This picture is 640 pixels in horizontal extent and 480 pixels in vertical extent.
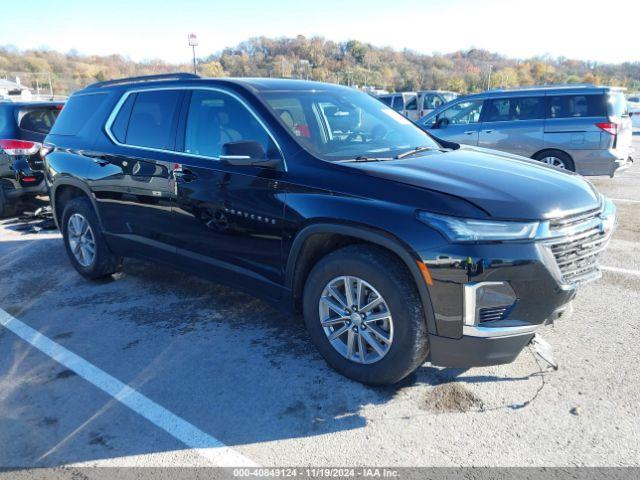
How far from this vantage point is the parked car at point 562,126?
29.0ft

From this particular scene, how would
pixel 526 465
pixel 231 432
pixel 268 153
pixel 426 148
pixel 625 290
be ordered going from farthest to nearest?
pixel 625 290
pixel 426 148
pixel 268 153
pixel 231 432
pixel 526 465

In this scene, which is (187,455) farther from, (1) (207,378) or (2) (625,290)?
(2) (625,290)

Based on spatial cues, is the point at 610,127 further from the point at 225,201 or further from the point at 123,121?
the point at 123,121

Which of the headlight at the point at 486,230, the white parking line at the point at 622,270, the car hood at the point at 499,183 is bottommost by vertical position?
the white parking line at the point at 622,270

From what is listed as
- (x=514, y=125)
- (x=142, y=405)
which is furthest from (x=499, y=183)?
(x=514, y=125)

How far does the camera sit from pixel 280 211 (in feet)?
11.0

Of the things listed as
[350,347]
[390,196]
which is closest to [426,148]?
[390,196]

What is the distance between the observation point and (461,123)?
10.3 metres

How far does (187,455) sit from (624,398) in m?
2.47

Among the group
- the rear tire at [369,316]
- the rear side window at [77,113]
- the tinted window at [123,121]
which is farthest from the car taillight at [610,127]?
the rear side window at [77,113]

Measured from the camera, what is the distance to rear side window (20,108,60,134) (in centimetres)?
786

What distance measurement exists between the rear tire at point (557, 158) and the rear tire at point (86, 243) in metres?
7.48

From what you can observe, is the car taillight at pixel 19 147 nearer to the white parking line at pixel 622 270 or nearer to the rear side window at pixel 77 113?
the rear side window at pixel 77 113

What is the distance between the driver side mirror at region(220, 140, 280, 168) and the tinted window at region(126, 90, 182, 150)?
99 cm
